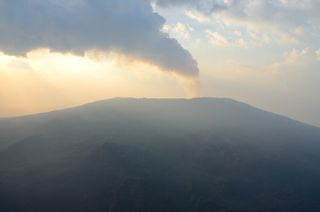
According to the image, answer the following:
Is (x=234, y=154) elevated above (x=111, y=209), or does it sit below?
above

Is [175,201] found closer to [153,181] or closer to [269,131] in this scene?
[153,181]

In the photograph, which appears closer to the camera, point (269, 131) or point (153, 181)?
point (153, 181)

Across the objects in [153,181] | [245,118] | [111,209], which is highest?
[245,118]

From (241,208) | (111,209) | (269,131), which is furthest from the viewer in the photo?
(269,131)

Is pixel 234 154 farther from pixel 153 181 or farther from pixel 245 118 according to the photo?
pixel 245 118

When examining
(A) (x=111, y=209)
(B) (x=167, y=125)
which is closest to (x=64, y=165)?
(A) (x=111, y=209)

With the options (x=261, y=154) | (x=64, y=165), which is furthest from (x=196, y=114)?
(x=64, y=165)

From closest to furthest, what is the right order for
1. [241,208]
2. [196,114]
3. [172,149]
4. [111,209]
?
[111,209]
[241,208]
[172,149]
[196,114]
